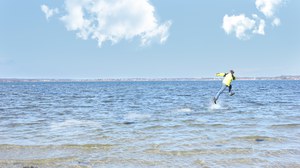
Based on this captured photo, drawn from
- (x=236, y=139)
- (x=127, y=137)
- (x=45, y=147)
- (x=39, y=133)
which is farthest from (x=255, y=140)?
(x=39, y=133)

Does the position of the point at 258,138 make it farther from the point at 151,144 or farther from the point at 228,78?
the point at 228,78

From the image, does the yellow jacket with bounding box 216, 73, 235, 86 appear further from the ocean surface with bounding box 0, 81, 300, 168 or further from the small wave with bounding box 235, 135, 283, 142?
the small wave with bounding box 235, 135, 283, 142

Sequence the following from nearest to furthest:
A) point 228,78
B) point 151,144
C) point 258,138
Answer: point 151,144 < point 258,138 < point 228,78

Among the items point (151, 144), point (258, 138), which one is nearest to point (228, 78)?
point (258, 138)

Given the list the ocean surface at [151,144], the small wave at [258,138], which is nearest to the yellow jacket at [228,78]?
the ocean surface at [151,144]

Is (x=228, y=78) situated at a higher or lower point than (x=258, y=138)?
higher

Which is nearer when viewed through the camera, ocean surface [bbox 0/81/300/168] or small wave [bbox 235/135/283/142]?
ocean surface [bbox 0/81/300/168]

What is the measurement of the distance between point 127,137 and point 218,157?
492 cm

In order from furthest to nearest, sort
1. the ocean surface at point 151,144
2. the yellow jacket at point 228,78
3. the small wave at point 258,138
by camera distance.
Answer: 1. the yellow jacket at point 228,78
2. the small wave at point 258,138
3. the ocean surface at point 151,144

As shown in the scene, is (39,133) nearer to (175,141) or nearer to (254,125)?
(175,141)

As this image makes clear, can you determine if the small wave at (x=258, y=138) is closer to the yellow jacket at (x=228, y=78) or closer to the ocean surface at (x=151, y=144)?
the ocean surface at (x=151, y=144)

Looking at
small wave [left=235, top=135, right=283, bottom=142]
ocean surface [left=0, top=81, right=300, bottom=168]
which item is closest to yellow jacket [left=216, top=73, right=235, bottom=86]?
ocean surface [left=0, top=81, right=300, bottom=168]

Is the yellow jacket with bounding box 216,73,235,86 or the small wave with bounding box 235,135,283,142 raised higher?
the yellow jacket with bounding box 216,73,235,86

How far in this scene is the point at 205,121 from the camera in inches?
817
